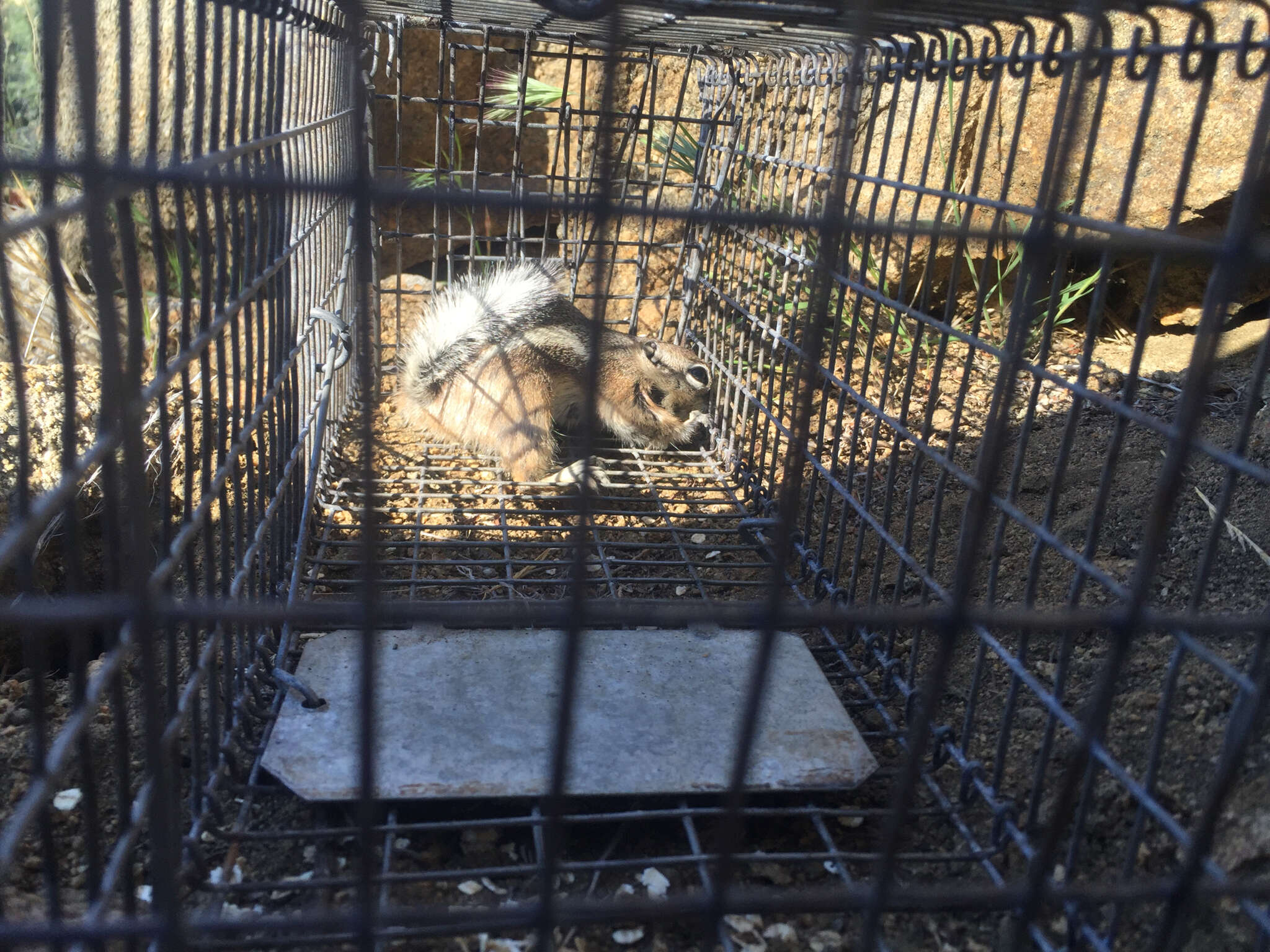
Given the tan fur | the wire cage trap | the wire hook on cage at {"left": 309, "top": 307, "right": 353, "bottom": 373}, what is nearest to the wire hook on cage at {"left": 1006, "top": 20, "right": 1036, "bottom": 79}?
the wire cage trap

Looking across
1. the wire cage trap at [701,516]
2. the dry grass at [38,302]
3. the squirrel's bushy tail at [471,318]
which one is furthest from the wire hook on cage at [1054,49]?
the dry grass at [38,302]

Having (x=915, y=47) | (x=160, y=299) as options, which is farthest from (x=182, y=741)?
(x=915, y=47)

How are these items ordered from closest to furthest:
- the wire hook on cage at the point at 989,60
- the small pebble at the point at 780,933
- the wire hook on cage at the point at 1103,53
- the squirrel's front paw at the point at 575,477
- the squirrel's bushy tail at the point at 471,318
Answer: the wire hook on cage at the point at 1103,53
the small pebble at the point at 780,933
the wire hook on cage at the point at 989,60
the squirrel's front paw at the point at 575,477
the squirrel's bushy tail at the point at 471,318

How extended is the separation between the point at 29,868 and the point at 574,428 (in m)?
4.06

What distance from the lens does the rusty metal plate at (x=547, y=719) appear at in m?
2.44

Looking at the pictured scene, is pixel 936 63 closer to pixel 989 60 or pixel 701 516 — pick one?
pixel 989 60

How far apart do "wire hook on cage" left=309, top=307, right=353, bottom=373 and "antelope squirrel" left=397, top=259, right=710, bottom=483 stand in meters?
0.90

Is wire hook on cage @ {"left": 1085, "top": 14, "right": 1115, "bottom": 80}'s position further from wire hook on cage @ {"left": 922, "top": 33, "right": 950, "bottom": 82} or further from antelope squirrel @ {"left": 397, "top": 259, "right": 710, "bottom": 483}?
antelope squirrel @ {"left": 397, "top": 259, "right": 710, "bottom": 483}

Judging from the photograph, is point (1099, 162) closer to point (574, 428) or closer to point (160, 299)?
point (574, 428)

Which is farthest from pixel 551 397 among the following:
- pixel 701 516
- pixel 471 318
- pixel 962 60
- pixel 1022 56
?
pixel 1022 56

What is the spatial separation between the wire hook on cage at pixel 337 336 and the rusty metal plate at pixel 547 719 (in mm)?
1096

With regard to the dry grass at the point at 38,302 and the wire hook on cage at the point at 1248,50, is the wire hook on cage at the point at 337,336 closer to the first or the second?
the dry grass at the point at 38,302

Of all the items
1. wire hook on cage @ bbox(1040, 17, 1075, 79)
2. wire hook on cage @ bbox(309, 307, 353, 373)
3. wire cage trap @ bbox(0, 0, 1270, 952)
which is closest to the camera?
wire cage trap @ bbox(0, 0, 1270, 952)

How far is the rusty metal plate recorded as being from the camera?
8.00 ft
